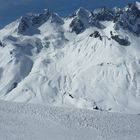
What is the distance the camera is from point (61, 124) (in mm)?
57000

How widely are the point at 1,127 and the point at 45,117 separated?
747cm

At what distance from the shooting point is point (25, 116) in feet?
193

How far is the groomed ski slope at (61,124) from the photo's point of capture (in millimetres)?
52597

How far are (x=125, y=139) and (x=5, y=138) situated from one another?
13.6m

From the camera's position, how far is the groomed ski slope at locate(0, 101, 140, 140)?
173 ft

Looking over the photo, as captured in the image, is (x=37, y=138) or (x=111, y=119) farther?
(x=111, y=119)

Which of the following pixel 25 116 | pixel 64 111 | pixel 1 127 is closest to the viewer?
pixel 1 127

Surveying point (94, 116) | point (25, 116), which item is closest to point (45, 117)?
point (25, 116)

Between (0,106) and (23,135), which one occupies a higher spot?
(23,135)

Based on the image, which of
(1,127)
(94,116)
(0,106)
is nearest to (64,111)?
(94,116)

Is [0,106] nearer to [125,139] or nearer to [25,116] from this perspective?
[25,116]

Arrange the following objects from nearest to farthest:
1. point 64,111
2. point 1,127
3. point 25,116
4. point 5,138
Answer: point 5,138 → point 1,127 → point 25,116 → point 64,111

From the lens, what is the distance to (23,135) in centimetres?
5069

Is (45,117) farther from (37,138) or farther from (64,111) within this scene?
(37,138)
